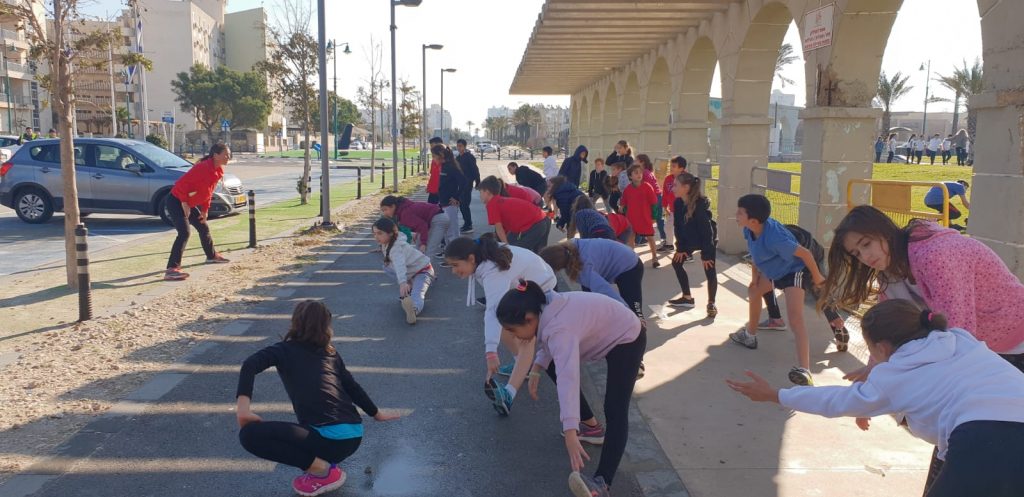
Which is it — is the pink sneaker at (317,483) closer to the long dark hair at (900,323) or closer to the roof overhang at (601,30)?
the long dark hair at (900,323)

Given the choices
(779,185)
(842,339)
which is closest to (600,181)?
(779,185)

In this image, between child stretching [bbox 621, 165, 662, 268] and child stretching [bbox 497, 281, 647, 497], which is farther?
child stretching [bbox 621, 165, 662, 268]

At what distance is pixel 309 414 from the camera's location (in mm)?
3914

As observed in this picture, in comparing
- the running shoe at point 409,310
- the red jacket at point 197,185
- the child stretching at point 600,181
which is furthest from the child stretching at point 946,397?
the child stretching at point 600,181

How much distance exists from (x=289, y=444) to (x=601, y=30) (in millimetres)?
12562

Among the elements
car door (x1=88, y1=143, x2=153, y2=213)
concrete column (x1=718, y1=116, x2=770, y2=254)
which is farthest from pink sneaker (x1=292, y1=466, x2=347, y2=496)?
car door (x1=88, y1=143, x2=153, y2=213)

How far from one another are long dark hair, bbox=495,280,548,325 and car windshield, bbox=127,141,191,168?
1396 centimetres

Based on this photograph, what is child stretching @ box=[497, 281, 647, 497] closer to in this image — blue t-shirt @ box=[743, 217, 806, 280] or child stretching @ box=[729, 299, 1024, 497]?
child stretching @ box=[729, 299, 1024, 497]

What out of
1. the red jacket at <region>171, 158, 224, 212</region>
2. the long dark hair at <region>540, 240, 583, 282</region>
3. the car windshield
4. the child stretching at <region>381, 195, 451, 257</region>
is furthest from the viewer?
the car windshield

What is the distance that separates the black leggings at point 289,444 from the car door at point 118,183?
502 inches

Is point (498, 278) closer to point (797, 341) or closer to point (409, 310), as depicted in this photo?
point (797, 341)

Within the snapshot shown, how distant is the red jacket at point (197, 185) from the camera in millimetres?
10109

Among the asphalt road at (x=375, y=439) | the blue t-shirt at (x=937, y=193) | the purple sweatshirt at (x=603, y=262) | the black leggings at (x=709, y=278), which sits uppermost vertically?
the blue t-shirt at (x=937, y=193)

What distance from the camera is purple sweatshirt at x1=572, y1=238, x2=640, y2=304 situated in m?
5.13
